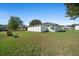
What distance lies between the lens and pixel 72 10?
5.96 metres

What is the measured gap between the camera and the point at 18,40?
597 centimetres

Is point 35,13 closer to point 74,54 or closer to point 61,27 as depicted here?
point 61,27

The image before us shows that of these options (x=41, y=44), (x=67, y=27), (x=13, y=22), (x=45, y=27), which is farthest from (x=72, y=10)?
(x=13, y=22)

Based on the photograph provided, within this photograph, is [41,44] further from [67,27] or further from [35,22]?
[67,27]

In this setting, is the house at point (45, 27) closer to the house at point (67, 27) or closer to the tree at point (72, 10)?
the house at point (67, 27)

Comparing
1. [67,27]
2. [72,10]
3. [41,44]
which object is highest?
[72,10]

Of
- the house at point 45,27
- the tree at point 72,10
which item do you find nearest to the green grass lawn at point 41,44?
the house at point 45,27

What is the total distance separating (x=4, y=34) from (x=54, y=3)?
2.59ft

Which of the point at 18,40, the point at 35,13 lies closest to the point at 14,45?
the point at 18,40

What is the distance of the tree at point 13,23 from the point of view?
5.91m

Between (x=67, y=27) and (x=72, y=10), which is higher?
(x=72, y=10)

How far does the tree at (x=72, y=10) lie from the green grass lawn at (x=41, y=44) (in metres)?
0.22

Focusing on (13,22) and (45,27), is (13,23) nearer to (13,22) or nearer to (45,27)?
(13,22)

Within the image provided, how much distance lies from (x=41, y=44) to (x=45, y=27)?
237 mm
